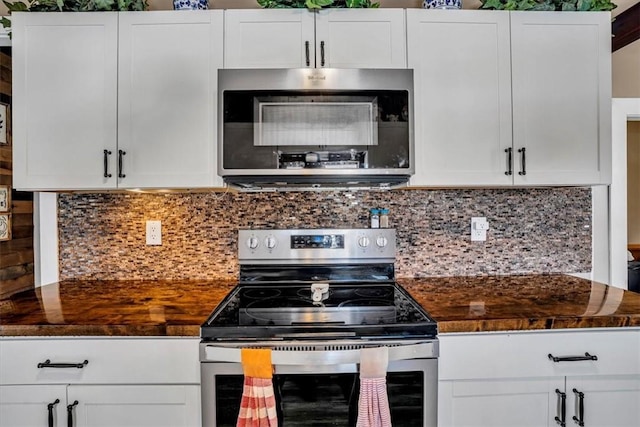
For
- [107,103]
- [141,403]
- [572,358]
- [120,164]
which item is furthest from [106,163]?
[572,358]

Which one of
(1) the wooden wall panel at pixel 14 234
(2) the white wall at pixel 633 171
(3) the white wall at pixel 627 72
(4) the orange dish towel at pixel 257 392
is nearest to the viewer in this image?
(4) the orange dish towel at pixel 257 392

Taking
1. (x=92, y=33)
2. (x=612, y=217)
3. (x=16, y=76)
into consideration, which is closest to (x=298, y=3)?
(x=92, y=33)

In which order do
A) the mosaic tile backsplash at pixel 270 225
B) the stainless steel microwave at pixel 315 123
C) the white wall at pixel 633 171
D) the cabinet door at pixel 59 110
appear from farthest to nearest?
the white wall at pixel 633 171 → the mosaic tile backsplash at pixel 270 225 → the cabinet door at pixel 59 110 → the stainless steel microwave at pixel 315 123

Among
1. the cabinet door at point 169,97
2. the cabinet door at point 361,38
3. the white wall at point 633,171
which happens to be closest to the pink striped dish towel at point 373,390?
the cabinet door at point 169,97

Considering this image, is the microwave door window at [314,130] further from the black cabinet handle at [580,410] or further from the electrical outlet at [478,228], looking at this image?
the black cabinet handle at [580,410]

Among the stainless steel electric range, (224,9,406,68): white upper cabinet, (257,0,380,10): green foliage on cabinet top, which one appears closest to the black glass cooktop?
the stainless steel electric range

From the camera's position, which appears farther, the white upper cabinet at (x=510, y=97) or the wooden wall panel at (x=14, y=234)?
the wooden wall panel at (x=14, y=234)

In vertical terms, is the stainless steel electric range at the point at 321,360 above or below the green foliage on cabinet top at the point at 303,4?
below

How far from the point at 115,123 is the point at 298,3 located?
926 mm

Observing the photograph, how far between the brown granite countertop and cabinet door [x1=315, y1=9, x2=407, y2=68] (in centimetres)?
102

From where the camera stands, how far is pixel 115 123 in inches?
65.1

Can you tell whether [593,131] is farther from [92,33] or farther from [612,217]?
[92,33]

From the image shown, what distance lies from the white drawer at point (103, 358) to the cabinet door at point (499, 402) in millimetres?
864

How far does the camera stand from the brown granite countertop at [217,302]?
1.31 m
